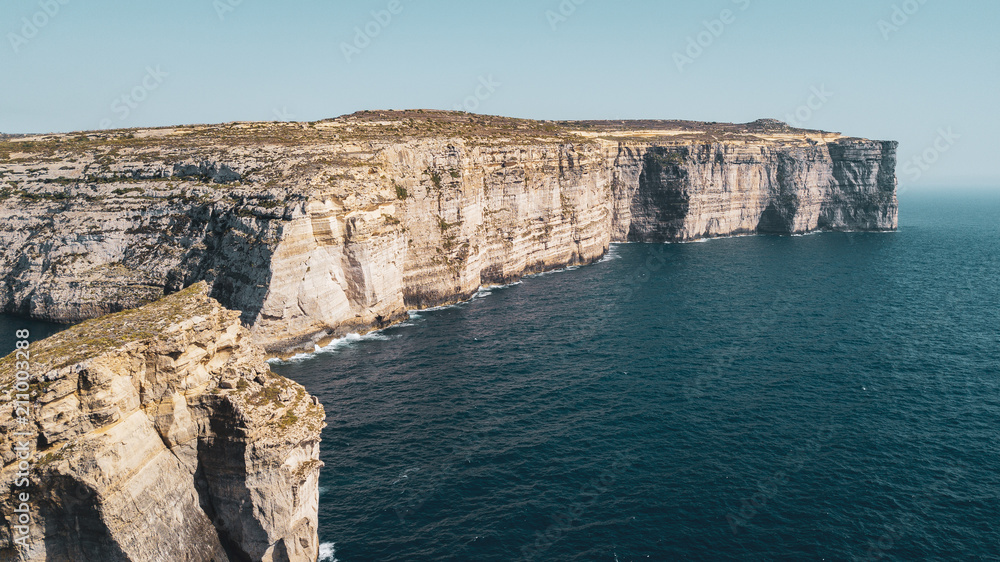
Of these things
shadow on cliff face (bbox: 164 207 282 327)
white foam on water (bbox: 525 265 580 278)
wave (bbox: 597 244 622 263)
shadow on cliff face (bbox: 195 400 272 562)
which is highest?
shadow on cliff face (bbox: 164 207 282 327)

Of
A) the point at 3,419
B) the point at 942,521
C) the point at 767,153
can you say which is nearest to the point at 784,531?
the point at 942,521

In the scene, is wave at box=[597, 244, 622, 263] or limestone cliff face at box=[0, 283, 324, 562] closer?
limestone cliff face at box=[0, 283, 324, 562]

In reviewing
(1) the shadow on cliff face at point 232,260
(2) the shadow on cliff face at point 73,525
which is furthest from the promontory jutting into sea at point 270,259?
(1) the shadow on cliff face at point 232,260

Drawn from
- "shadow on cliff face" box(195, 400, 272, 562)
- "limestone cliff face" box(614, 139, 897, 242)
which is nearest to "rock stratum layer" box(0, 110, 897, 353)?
"limestone cliff face" box(614, 139, 897, 242)

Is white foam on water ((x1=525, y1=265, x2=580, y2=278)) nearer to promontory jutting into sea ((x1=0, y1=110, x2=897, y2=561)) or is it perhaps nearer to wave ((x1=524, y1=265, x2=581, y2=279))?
wave ((x1=524, y1=265, x2=581, y2=279))

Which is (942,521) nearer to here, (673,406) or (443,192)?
(673,406)

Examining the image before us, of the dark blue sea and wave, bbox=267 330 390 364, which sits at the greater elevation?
wave, bbox=267 330 390 364

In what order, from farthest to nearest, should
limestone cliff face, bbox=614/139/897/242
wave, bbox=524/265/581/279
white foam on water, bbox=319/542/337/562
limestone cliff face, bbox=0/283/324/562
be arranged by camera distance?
limestone cliff face, bbox=614/139/897/242, wave, bbox=524/265/581/279, white foam on water, bbox=319/542/337/562, limestone cliff face, bbox=0/283/324/562
